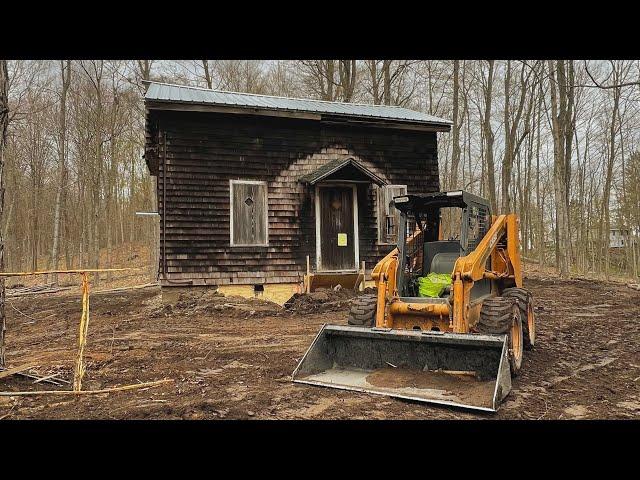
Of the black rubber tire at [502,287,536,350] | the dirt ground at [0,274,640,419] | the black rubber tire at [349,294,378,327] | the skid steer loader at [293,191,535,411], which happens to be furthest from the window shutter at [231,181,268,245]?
the black rubber tire at [502,287,536,350]

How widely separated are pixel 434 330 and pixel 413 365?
67 centimetres

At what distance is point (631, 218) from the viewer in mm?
25844

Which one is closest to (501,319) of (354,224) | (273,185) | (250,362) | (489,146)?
(250,362)

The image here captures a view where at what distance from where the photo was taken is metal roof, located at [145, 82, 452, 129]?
12.5 m

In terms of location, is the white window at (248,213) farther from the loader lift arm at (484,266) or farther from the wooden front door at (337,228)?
the loader lift arm at (484,266)

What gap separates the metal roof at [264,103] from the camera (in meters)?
12.5

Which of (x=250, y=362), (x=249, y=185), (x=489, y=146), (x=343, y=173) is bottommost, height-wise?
(x=250, y=362)

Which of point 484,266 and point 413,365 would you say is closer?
point 413,365

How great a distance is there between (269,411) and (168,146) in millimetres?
9457

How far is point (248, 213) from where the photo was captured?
516 inches

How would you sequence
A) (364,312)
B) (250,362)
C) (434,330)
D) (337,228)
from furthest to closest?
(337,228), (250,362), (364,312), (434,330)

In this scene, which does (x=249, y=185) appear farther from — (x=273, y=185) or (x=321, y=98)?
(x=321, y=98)

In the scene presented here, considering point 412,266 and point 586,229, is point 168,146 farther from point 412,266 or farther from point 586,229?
point 586,229

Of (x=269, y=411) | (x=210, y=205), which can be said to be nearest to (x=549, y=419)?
(x=269, y=411)
